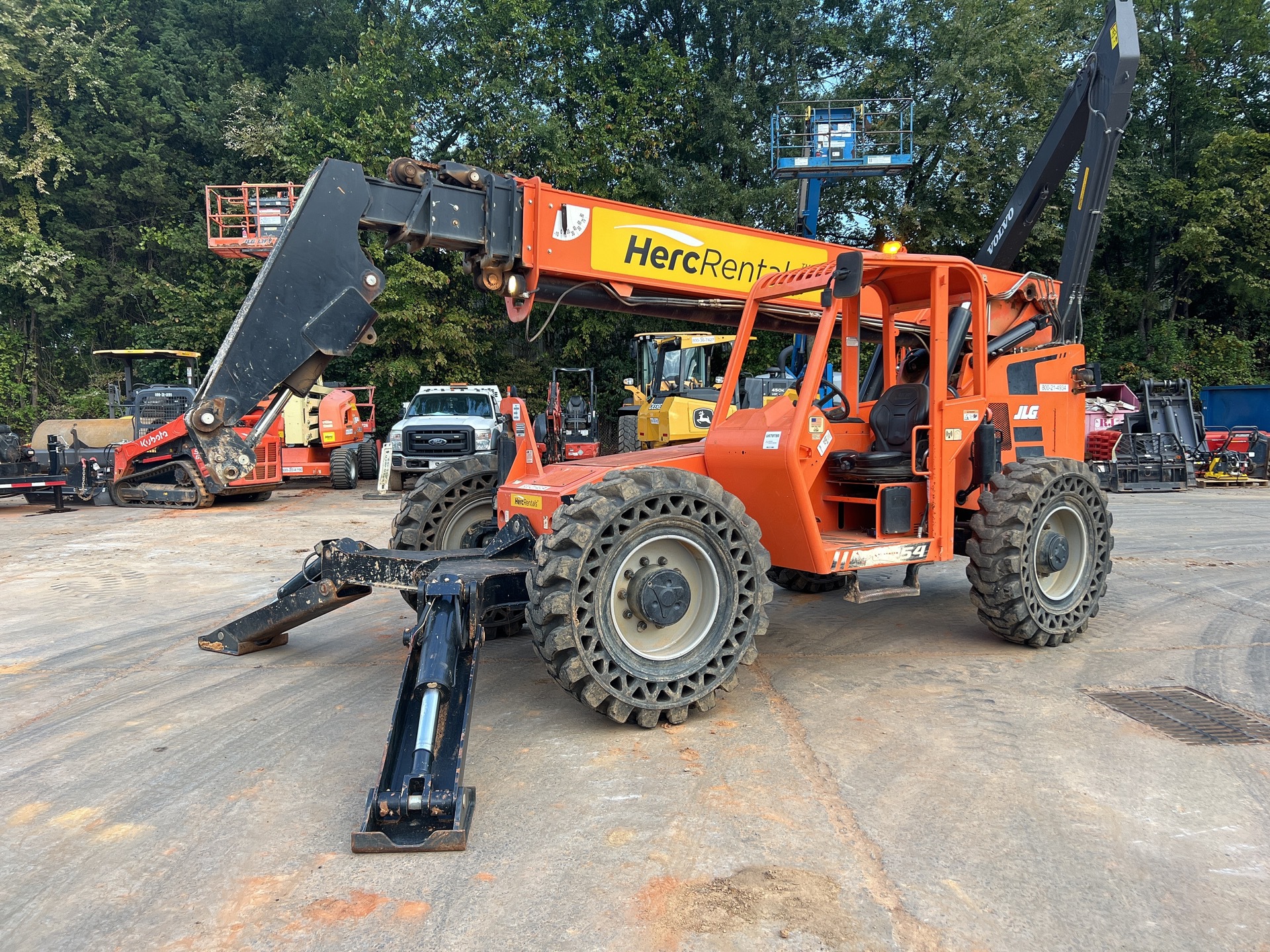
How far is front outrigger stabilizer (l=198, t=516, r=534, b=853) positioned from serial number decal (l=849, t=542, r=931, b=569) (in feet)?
6.82

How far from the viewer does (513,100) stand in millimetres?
24812

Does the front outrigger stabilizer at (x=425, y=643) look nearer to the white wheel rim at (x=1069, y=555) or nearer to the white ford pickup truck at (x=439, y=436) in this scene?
the white wheel rim at (x=1069, y=555)

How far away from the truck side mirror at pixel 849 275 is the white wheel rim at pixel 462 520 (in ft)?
9.75

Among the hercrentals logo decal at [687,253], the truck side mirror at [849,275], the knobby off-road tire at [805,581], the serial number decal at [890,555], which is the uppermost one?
the hercrentals logo decal at [687,253]

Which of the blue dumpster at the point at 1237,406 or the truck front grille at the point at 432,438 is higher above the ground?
the blue dumpster at the point at 1237,406

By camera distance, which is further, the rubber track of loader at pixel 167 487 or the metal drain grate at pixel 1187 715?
the rubber track of loader at pixel 167 487

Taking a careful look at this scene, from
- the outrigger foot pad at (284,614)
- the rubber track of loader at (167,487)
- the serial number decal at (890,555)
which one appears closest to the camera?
the outrigger foot pad at (284,614)

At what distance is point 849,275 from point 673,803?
316cm

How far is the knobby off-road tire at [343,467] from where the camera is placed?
61.4 ft

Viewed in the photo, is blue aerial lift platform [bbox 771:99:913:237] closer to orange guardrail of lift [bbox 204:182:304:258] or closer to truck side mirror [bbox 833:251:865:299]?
orange guardrail of lift [bbox 204:182:304:258]

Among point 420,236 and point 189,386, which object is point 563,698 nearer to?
point 420,236

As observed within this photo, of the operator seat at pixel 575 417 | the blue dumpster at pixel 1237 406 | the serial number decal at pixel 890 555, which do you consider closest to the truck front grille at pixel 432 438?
the operator seat at pixel 575 417

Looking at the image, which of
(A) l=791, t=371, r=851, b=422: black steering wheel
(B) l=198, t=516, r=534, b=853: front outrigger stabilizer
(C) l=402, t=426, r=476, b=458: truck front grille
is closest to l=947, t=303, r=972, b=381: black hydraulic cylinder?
(A) l=791, t=371, r=851, b=422: black steering wheel

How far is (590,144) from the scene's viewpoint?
24.4 metres
